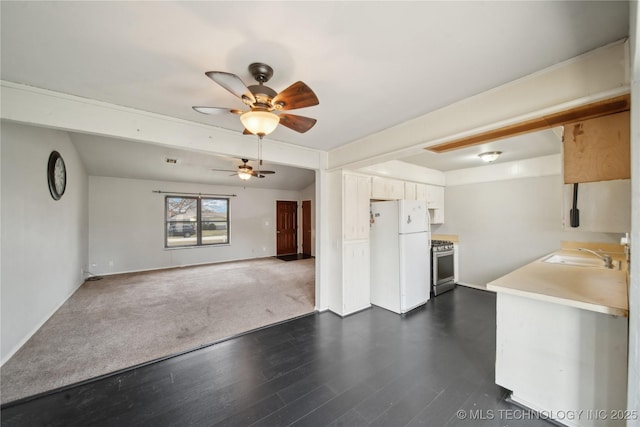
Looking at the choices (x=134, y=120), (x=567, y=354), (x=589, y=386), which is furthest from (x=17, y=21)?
(x=589, y=386)

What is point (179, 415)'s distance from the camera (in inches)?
68.6

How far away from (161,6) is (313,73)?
0.91 metres

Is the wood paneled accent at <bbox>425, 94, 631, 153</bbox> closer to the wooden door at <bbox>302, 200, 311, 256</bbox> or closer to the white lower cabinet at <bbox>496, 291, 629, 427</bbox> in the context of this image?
the white lower cabinet at <bbox>496, 291, 629, 427</bbox>

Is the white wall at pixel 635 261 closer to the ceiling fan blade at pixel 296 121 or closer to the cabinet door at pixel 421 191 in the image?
the ceiling fan blade at pixel 296 121

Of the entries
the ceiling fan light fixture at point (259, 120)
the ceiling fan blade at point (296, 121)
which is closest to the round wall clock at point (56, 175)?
the ceiling fan light fixture at point (259, 120)

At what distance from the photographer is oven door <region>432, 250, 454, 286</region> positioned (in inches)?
170

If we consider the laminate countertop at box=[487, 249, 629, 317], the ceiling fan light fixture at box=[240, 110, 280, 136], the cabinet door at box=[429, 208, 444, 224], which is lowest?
the laminate countertop at box=[487, 249, 629, 317]

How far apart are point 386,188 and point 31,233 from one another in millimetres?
4776

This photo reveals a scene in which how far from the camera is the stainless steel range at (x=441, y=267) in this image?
431 cm

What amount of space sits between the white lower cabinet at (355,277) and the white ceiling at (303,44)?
7.11 ft

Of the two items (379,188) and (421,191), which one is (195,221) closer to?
(379,188)

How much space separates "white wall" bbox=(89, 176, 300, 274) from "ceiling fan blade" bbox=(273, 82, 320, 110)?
6.19m

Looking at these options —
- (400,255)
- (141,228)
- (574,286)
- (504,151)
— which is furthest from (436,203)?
(141,228)

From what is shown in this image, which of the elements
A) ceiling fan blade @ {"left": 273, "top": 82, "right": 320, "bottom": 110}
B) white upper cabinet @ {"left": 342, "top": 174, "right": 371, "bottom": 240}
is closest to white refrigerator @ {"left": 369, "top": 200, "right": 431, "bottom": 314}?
white upper cabinet @ {"left": 342, "top": 174, "right": 371, "bottom": 240}
